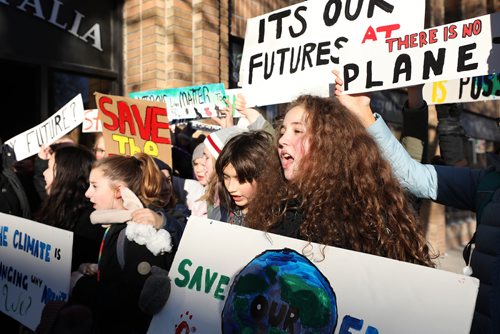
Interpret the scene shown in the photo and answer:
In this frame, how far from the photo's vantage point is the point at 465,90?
3.14 meters

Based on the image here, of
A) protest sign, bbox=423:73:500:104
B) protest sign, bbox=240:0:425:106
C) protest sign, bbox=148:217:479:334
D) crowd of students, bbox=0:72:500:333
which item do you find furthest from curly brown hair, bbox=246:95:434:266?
protest sign, bbox=423:73:500:104

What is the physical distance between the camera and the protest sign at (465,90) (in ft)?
9.61

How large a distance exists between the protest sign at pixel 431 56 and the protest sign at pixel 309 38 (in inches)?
4.7

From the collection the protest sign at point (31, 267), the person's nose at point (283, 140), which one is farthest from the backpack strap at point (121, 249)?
the person's nose at point (283, 140)

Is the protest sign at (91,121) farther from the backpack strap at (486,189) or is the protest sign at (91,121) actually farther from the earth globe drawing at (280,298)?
the backpack strap at (486,189)

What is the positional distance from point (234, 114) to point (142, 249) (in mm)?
2055

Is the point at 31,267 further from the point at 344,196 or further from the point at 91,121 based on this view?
the point at 91,121

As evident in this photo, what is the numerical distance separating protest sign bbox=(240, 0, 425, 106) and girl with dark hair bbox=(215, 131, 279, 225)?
35 cm

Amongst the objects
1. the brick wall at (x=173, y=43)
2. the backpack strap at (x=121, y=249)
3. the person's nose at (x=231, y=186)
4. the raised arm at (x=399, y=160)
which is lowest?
A: the backpack strap at (x=121, y=249)

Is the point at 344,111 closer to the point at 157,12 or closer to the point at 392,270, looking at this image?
the point at 392,270

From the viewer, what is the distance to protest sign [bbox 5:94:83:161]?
3.21m

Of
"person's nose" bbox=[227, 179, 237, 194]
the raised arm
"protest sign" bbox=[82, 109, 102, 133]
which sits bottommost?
"person's nose" bbox=[227, 179, 237, 194]

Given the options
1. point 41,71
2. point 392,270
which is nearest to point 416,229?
point 392,270

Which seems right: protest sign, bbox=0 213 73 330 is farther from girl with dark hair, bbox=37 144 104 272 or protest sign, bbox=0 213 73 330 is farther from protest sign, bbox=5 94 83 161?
protest sign, bbox=5 94 83 161
